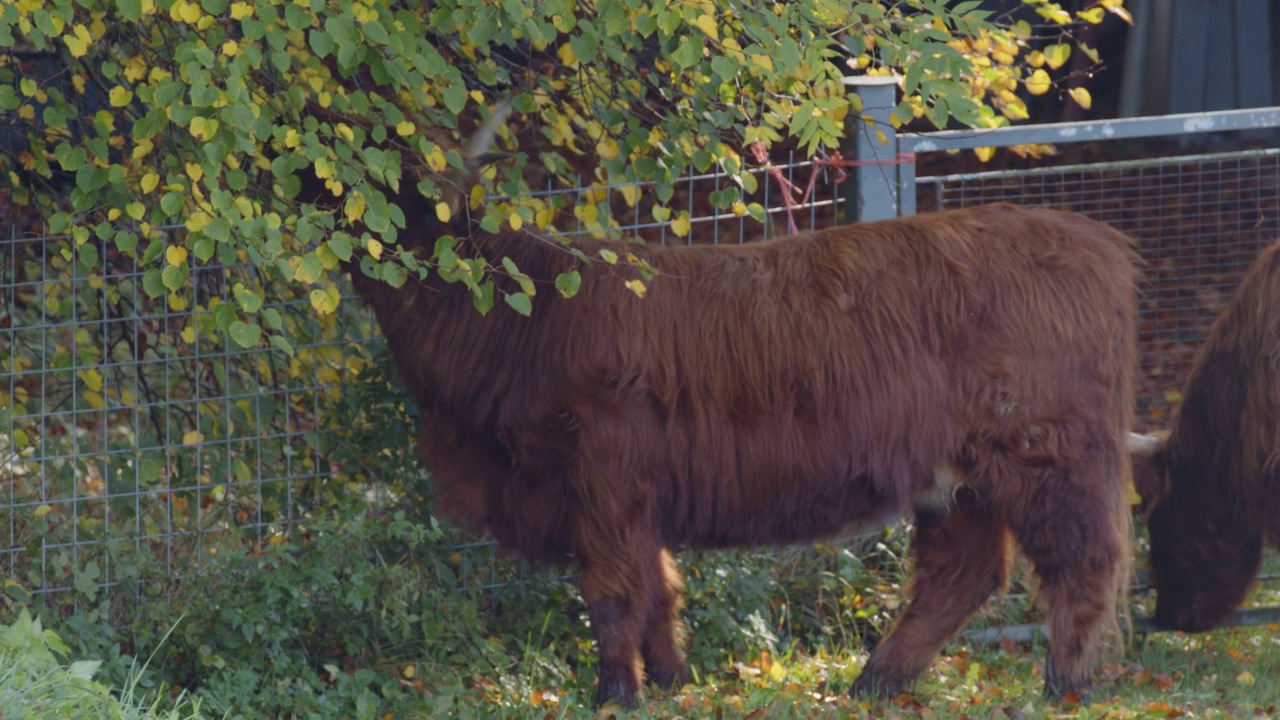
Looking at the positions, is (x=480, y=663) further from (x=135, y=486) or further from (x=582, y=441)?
(x=135, y=486)

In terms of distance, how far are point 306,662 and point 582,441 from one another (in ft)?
4.72

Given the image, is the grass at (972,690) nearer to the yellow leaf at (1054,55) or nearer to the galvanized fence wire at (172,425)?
the galvanized fence wire at (172,425)

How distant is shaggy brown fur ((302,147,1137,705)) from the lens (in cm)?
472

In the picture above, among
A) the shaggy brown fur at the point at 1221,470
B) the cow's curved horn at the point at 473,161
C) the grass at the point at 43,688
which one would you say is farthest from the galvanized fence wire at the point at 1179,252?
the grass at the point at 43,688

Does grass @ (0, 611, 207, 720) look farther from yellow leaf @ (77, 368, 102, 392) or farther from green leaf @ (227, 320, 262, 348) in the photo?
yellow leaf @ (77, 368, 102, 392)

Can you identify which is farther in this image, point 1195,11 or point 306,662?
point 1195,11

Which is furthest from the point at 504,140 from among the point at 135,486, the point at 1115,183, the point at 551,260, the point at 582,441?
the point at 1115,183

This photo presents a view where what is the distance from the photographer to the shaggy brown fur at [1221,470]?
5320mm

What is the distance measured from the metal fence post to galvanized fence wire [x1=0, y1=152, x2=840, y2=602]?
21.2 inches

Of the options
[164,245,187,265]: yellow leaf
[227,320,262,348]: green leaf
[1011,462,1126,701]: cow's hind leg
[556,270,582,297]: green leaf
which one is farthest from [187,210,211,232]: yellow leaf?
[1011,462,1126,701]: cow's hind leg

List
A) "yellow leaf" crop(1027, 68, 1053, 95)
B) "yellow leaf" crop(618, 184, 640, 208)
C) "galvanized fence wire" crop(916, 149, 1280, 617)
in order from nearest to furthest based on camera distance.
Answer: "yellow leaf" crop(618, 184, 640, 208), "yellow leaf" crop(1027, 68, 1053, 95), "galvanized fence wire" crop(916, 149, 1280, 617)

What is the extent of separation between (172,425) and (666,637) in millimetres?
2362

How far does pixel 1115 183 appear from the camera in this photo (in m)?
9.06

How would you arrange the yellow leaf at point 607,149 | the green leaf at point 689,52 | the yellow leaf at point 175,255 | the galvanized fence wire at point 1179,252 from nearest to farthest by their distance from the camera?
the yellow leaf at point 175,255 < the green leaf at point 689,52 < the yellow leaf at point 607,149 < the galvanized fence wire at point 1179,252
